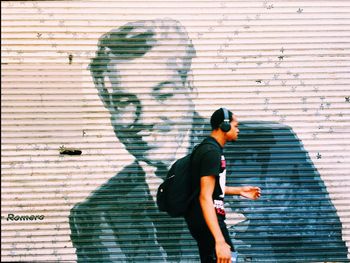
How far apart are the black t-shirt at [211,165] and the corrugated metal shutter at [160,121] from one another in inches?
86.5

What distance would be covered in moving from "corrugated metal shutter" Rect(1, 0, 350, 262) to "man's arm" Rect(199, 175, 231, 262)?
239 centimetres

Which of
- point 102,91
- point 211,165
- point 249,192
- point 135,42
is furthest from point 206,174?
point 135,42

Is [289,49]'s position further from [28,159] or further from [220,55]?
[28,159]

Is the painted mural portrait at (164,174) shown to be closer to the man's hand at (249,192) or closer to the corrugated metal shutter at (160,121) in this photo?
the corrugated metal shutter at (160,121)

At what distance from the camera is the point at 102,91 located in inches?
262

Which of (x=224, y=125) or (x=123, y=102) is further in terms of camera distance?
(x=123, y=102)

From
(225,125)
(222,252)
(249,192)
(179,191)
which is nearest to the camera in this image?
(222,252)

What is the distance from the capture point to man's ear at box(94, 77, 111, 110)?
21.8 feet

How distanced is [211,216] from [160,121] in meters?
2.61

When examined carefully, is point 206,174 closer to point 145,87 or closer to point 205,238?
point 205,238

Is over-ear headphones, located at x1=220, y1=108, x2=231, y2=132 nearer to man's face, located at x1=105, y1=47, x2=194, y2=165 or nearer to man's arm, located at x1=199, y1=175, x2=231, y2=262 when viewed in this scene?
man's arm, located at x1=199, y1=175, x2=231, y2=262

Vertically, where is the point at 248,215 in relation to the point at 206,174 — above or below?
below

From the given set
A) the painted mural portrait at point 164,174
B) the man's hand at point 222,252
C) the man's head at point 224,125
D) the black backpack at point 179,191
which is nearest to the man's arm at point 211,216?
the man's hand at point 222,252

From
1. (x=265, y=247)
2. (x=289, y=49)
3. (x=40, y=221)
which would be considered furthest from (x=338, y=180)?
(x=40, y=221)
